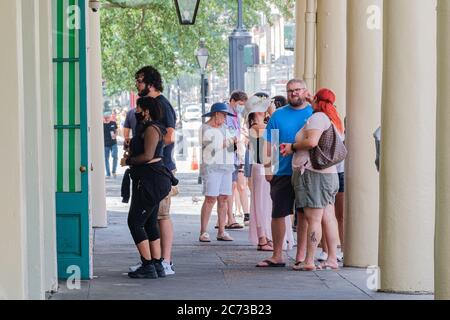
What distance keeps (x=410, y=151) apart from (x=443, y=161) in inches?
125

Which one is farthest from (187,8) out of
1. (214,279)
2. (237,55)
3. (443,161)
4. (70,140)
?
(237,55)

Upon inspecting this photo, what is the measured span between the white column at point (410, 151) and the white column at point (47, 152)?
2.82m

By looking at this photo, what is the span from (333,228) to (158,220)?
69.4 inches

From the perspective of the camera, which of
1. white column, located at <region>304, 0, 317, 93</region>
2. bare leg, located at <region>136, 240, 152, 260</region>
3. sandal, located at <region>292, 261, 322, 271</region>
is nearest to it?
bare leg, located at <region>136, 240, 152, 260</region>

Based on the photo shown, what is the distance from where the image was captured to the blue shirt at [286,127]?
1361 cm

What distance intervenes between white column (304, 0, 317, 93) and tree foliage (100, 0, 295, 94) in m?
11.3

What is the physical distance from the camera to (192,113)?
215 feet

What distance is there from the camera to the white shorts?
54.7ft

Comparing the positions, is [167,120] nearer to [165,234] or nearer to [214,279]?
[165,234]

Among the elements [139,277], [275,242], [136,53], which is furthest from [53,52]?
[136,53]

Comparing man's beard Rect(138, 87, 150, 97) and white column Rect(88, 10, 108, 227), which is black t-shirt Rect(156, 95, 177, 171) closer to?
man's beard Rect(138, 87, 150, 97)

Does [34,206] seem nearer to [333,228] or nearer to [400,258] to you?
[400,258]

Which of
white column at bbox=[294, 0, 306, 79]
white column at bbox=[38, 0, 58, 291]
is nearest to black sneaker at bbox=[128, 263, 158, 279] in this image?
white column at bbox=[38, 0, 58, 291]

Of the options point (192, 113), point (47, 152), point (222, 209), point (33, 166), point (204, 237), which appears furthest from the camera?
point (192, 113)
